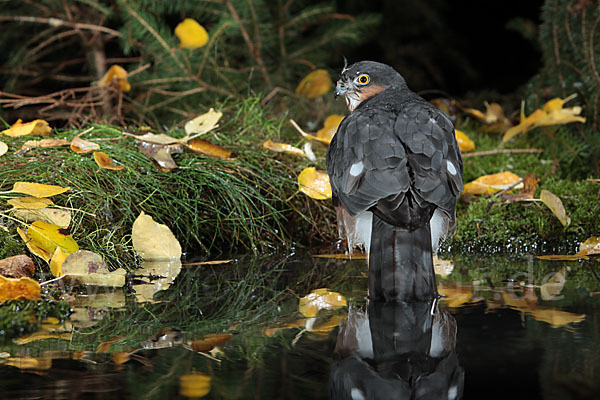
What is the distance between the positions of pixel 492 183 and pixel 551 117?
1.64 feet

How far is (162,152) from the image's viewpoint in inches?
103

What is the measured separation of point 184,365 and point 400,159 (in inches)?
31.8

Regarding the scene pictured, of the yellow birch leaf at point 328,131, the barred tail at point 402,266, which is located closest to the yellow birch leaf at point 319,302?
the barred tail at point 402,266

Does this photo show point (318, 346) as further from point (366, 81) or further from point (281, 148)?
point (281, 148)

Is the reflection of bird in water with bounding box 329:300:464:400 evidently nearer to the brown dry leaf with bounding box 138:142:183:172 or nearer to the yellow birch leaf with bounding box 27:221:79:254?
the yellow birch leaf with bounding box 27:221:79:254

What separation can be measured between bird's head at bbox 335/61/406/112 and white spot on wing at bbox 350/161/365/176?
644mm

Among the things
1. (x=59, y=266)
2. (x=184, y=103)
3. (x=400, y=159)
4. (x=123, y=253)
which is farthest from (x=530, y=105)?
(x=59, y=266)

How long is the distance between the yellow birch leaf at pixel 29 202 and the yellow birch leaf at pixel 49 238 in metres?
0.09

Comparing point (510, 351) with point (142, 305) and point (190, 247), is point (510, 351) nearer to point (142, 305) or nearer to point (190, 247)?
point (142, 305)

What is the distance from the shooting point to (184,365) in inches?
49.5

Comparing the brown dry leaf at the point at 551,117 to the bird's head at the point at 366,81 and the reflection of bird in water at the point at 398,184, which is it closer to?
the bird's head at the point at 366,81

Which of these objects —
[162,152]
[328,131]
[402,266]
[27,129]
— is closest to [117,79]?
[27,129]

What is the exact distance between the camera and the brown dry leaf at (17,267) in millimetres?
1862

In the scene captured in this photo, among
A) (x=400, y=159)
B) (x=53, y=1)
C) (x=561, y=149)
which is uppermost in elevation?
(x=53, y=1)
